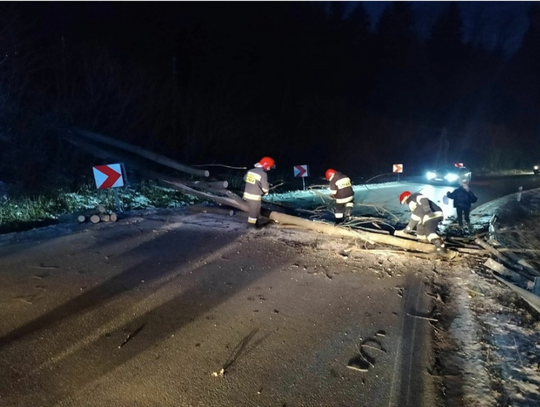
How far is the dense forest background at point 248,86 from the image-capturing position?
13.2 m

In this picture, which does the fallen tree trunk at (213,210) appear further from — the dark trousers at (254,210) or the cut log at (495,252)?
the cut log at (495,252)

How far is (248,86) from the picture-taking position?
85.9ft

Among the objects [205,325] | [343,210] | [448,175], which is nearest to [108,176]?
[343,210]

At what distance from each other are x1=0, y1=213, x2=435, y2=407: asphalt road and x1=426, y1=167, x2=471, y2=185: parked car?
55.8 ft

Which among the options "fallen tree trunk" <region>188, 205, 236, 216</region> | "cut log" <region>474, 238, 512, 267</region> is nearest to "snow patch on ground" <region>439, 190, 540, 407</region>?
"cut log" <region>474, 238, 512, 267</region>

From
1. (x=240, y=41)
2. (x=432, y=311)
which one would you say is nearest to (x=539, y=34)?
(x=240, y=41)

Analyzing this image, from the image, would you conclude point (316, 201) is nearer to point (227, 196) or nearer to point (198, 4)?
point (227, 196)

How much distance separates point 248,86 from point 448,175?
521 inches

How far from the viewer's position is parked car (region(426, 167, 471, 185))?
21922 millimetres

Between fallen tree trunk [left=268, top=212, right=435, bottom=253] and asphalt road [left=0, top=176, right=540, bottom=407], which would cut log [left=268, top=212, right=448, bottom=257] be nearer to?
fallen tree trunk [left=268, top=212, right=435, bottom=253]

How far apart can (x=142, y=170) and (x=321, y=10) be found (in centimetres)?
3098

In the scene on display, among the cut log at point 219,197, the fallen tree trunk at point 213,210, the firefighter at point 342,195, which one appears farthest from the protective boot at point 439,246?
the fallen tree trunk at point 213,210

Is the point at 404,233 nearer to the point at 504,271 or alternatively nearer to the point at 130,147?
the point at 504,271

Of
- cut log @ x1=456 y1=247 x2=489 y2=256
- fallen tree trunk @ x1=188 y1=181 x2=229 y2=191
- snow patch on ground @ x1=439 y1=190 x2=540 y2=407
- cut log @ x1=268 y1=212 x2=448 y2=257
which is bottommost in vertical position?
snow patch on ground @ x1=439 y1=190 x2=540 y2=407
